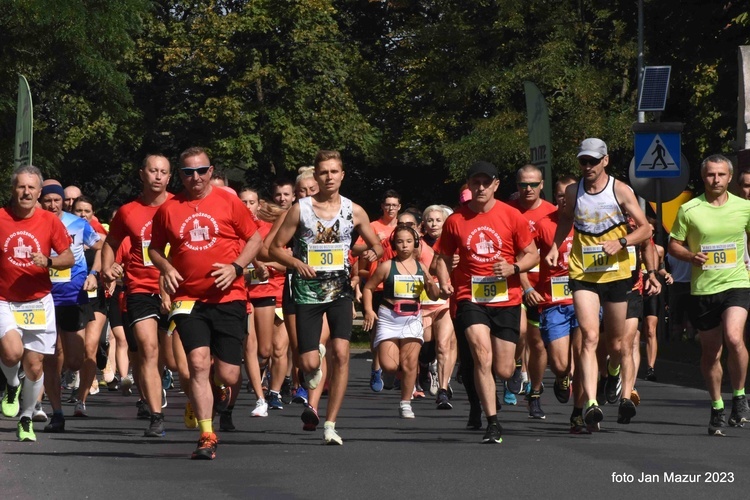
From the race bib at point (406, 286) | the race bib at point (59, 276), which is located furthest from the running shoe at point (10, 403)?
the race bib at point (406, 286)

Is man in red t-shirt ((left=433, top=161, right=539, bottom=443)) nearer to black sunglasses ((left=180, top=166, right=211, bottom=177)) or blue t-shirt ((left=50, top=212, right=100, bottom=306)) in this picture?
black sunglasses ((left=180, top=166, right=211, bottom=177))

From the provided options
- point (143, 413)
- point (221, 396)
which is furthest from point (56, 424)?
point (221, 396)

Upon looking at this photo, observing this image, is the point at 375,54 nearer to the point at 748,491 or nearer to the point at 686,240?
the point at 686,240

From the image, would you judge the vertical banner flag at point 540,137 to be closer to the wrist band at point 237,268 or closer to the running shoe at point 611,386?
the running shoe at point 611,386

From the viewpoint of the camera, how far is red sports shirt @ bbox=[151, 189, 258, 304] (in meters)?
10.7

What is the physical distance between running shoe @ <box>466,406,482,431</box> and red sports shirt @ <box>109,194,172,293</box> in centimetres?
250

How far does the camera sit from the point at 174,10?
176 feet

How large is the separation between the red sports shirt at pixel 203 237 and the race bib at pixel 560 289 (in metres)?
3.54

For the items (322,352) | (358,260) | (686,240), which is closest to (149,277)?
(322,352)

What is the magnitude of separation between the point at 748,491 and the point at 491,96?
140ft

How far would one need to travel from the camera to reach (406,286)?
1520cm

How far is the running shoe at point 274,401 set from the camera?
1516 cm

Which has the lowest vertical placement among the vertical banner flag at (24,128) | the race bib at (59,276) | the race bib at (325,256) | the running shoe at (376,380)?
the running shoe at (376,380)

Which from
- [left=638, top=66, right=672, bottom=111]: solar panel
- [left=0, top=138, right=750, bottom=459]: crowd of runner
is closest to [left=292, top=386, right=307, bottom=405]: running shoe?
[left=0, top=138, right=750, bottom=459]: crowd of runner
